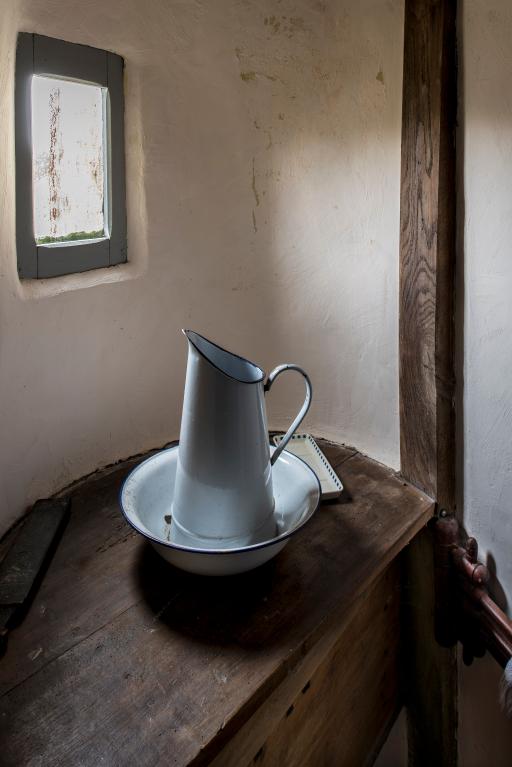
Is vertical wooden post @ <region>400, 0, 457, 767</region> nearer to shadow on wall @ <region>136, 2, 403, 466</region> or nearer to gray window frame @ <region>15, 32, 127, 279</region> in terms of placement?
shadow on wall @ <region>136, 2, 403, 466</region>

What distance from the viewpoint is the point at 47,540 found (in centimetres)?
82

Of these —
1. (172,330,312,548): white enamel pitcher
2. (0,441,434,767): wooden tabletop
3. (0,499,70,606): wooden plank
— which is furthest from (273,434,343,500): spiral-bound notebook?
(0,499,70,606): wooden plank

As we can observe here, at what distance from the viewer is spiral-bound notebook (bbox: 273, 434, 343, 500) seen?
965 millimetres

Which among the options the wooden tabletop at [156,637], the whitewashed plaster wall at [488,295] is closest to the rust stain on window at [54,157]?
the wooden tabletop at [156,637]

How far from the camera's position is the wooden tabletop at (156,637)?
56cm

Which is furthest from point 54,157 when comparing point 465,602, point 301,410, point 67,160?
point 465,602

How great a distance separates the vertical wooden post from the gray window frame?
48 cm

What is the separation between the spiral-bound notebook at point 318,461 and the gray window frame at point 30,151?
47cm

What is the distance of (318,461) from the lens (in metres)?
1.05

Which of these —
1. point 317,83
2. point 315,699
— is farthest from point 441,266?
point 315,699

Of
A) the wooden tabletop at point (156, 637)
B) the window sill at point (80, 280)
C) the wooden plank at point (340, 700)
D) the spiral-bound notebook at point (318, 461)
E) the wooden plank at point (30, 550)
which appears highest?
the window sill at point (80, 280)

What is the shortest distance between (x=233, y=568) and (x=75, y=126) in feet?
2.45

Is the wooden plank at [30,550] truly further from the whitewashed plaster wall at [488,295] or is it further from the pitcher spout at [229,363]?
the whitewashed plaster wall at [488,295]

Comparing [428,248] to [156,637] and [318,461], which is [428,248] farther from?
[156,637]
